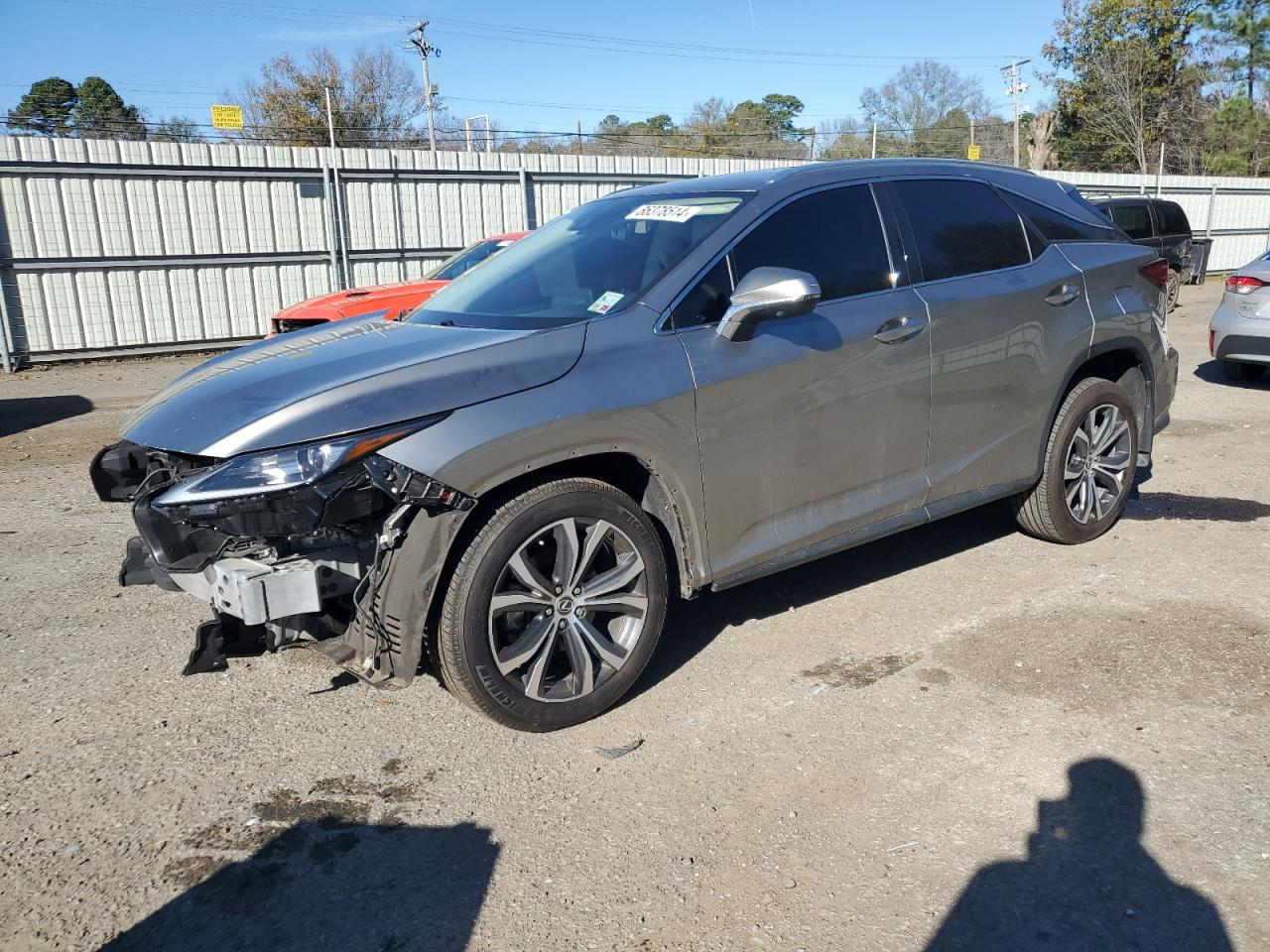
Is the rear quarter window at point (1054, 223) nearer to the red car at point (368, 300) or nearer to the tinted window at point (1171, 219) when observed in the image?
the red car at point (368, 300)

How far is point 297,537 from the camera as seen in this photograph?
3.24 m

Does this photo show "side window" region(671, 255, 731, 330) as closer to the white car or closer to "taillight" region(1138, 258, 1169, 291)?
"taillight" region(1138, 258, 1169, 291)

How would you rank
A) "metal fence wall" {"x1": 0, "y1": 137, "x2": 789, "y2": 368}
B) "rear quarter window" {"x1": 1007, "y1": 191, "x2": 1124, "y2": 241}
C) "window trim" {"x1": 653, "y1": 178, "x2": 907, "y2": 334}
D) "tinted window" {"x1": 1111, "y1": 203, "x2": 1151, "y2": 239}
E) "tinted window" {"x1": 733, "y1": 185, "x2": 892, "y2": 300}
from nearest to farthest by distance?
"window trim" {"x1": 653, "y1": 178, "x2": 907, "y2": 334}, "tinted window" {"x1": 733, "y1": 185, "x2": 892, "y2": 300}, "rear quarter window" {"x1": 1007, "y1": 191, "x2": 1124, "y2": 241}, "metal fence wall" {"x1": 0, "y1": 137, "x2": 789, "y2": 368}, "tinted window" {"x1": 1111, "y1": 203, "x2": 1151, "y2": 239}

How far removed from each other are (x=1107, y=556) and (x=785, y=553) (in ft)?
7.39

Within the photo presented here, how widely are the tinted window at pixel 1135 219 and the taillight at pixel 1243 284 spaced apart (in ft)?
23.4

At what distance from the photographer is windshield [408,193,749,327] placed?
12.6 feet

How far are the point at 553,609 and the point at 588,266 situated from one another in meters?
1.49

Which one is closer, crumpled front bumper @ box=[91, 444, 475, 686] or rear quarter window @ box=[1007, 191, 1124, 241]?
crumpled front bumper @ box=[91, 444, 475, 686]

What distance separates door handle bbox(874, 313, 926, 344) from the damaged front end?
1939mm

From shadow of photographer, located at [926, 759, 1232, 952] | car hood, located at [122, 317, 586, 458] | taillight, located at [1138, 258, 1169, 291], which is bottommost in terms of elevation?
shadow of photographer, located at [926, 759, 1232, 952]

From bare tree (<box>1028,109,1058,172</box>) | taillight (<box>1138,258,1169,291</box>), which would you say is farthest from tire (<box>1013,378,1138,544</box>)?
bare tree (<box>1028,109,1058,172</box>)

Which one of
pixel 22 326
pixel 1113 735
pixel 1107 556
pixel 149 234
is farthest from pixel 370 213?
pixel 1113 735

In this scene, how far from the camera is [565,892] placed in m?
2.75

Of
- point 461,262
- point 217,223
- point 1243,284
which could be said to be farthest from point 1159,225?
point 217,223
